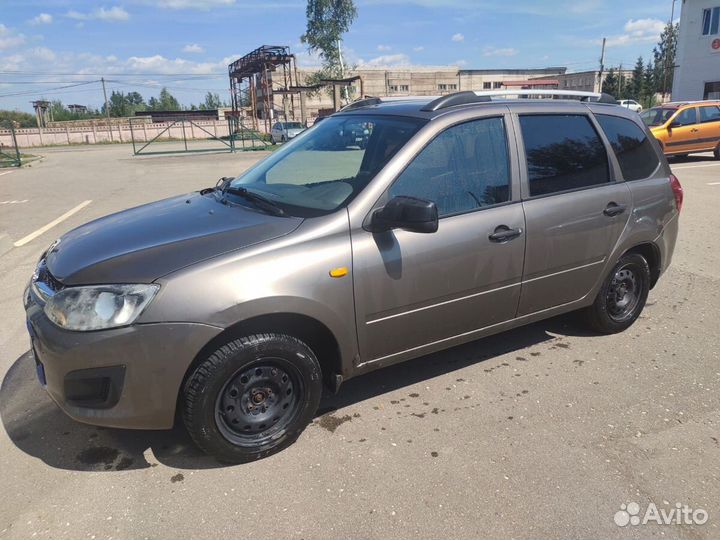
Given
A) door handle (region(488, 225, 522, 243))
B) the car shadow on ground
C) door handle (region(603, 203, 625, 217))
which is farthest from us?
door handle (region(603, 203, 625, 217))

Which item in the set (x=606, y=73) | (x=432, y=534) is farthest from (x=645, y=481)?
(x=606, y=73)

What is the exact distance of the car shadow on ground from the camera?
9.34ft

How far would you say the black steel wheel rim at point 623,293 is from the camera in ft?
13.9

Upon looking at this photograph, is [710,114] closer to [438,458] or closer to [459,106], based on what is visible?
[459,106]

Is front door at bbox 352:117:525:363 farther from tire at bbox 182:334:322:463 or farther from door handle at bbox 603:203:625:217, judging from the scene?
door handle at bbox 603:203:625:217

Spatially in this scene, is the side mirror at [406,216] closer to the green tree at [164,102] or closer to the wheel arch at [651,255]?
the wheel arch at [651,255]

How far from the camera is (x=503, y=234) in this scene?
3.31m

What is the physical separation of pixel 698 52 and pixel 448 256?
1627 inches

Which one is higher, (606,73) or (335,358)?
(606,73)

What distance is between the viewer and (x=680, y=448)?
290cm

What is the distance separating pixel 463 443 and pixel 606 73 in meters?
85.4

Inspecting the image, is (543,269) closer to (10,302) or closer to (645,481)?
A: (645,481)

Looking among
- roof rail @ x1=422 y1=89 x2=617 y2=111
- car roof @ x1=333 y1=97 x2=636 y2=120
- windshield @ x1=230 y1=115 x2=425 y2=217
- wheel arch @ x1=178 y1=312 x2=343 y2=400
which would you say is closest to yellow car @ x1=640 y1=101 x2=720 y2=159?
roof rail @ x1=422 y1=89 x2=617 y2=111

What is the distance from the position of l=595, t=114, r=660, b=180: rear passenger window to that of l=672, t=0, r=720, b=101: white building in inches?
1507
